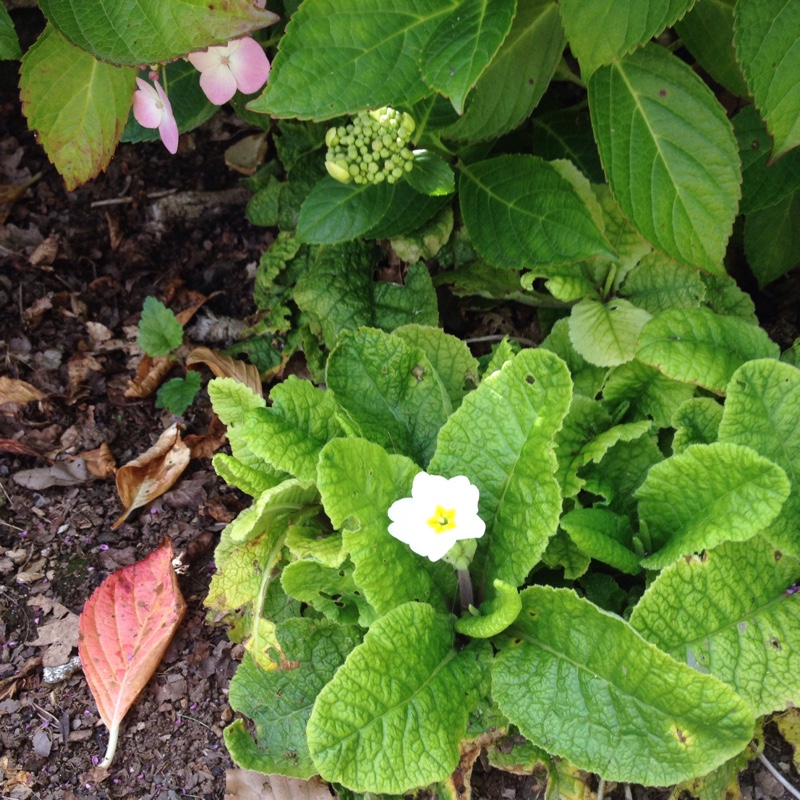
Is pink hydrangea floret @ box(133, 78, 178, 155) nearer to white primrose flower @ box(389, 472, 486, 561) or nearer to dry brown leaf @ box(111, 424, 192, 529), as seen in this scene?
dry brown leaf @ box(111, 424, 192, 529)

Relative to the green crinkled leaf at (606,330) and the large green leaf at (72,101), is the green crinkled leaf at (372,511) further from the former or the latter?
the large green leaf at (72,101)

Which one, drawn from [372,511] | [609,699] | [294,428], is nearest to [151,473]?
[294,428]

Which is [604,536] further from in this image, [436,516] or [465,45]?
[465,45]

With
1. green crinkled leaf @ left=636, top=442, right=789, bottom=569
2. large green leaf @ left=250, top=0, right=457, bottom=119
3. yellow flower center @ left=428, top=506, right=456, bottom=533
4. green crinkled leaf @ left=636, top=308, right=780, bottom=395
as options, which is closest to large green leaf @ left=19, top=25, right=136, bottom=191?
large green leaf @ left=250, top=0, right=457, bottom=119

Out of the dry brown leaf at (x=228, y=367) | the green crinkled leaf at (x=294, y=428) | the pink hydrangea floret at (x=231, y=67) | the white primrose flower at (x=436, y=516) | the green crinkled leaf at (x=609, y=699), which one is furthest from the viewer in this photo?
the dry brown leaf at (x=228, y=367)

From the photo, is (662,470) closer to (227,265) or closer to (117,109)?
(117,109)

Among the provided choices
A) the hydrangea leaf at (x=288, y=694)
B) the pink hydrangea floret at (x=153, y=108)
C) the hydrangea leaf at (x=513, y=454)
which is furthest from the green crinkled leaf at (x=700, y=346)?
the pink hydrangea floret at (x=153, y=108)
